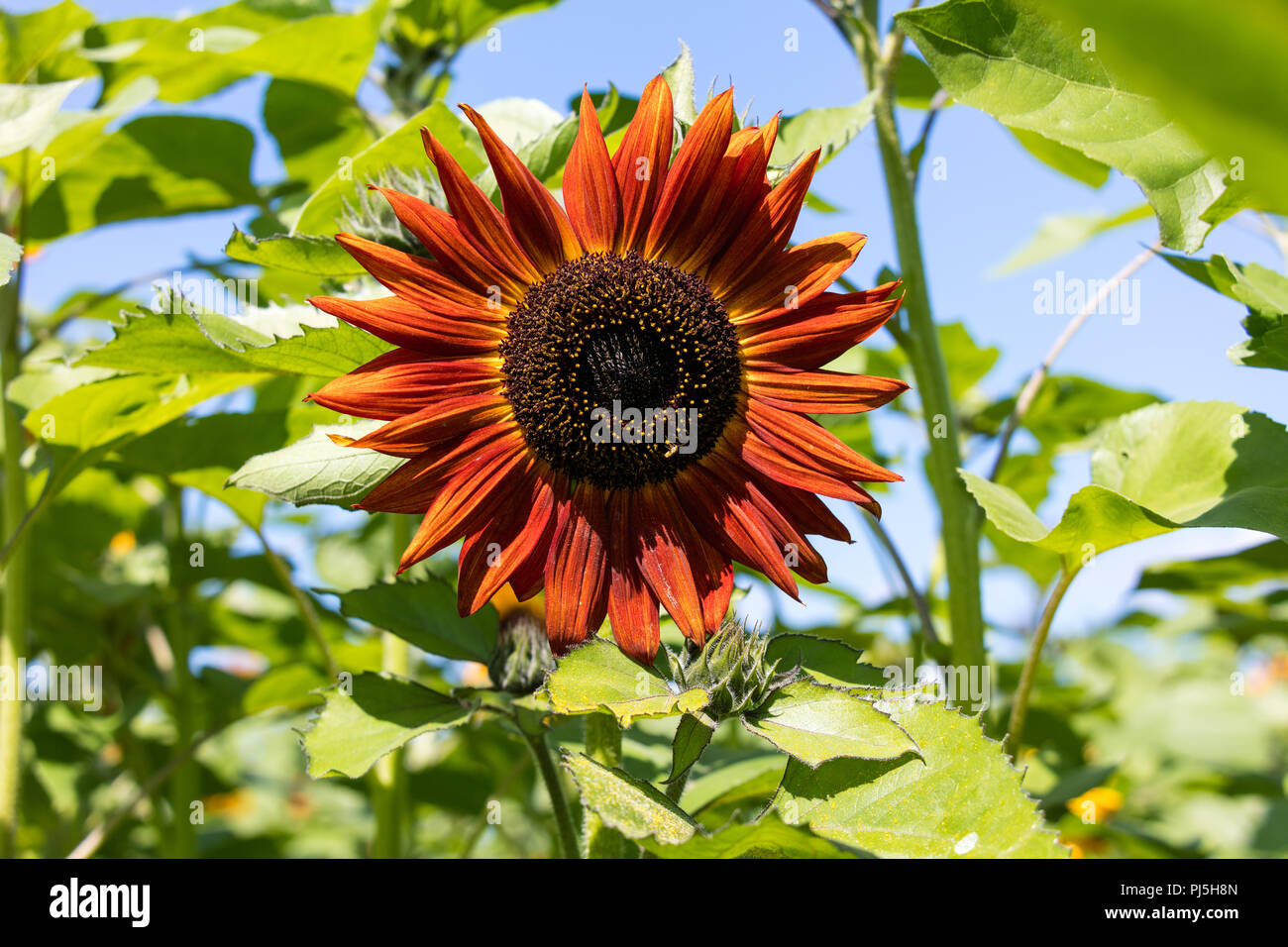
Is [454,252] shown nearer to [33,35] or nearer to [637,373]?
[637,373]

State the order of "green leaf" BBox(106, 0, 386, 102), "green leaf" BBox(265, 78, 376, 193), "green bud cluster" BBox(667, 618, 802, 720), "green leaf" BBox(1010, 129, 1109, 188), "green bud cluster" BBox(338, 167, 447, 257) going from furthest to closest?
"green leaf" BBox(265, 78, 376, 193), "green leaf" BBox(106, 0, 386, 102), "green leaf" BBox(1010, 129, 1109, 188), "green bud cluster" BBox(338, 167, 447, 257), "green bud cluster" BBox(667, 618, 802, 720)

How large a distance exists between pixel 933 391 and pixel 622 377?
50 cm

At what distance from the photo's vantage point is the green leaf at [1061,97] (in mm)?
956

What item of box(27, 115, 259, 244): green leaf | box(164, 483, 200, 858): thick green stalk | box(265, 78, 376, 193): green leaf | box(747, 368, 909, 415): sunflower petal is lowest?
box(164, 483, 200, 858): thick green stalk

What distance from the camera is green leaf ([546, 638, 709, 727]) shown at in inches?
28.9

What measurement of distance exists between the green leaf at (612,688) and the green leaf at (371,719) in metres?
0.15

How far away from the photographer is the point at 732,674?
80cm

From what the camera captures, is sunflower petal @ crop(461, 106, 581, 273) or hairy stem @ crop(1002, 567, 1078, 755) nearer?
sunflower petal @ crop(461, 106, 581, 273)

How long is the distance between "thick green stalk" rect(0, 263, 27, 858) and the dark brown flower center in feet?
2.74

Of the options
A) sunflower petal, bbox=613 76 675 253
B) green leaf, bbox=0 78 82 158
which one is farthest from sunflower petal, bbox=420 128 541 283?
green leaf, bbox=0 78 82 158

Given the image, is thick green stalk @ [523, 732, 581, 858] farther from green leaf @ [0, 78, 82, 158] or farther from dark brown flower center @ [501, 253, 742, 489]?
green leaf @ [0, 78, 82, 158]

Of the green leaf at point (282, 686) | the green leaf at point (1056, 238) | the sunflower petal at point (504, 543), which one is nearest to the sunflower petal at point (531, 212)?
the sunflower petal at point (504, 543)

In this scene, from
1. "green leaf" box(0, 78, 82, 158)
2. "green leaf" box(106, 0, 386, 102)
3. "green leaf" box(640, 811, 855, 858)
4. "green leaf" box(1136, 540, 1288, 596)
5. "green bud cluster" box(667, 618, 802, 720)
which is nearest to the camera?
"green leaf" box(640, 811, 855, 858)

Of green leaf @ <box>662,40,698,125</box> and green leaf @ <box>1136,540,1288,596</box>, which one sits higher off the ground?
green leaf @ <box>662,40,698,125</box>
